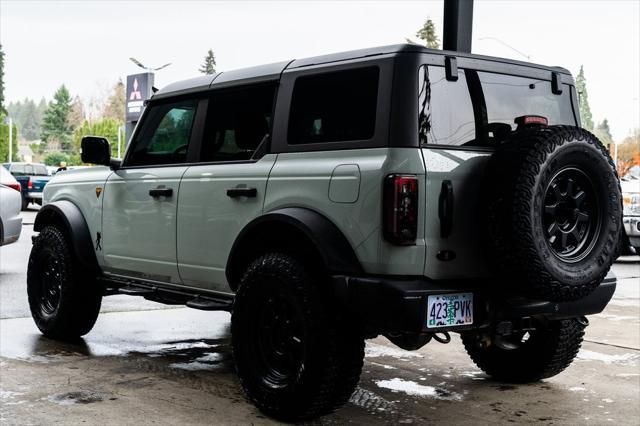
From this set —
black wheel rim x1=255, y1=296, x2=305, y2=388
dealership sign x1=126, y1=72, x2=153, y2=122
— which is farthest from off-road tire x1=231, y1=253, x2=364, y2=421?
dealership sign x1=126, y1=72, x2=153, y2=122

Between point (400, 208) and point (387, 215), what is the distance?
0.07 metres

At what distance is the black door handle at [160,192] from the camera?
575 centimetres

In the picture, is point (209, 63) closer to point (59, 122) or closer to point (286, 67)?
point (59, 122)

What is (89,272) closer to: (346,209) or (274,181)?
(274,181)

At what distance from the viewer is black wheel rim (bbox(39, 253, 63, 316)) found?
22.8 ft

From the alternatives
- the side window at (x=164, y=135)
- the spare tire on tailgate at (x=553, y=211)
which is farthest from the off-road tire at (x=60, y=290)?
the spare tire on tailgate at (x=553, y=211)

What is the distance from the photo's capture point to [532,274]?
4.14 meters

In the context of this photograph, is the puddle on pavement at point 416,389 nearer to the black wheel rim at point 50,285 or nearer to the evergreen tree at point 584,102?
the black wheel rim at point 50,285

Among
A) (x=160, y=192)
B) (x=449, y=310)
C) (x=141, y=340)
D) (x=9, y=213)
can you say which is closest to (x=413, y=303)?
(x=449, y=310)

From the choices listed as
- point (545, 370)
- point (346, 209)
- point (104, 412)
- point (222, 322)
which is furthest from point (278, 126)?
point (222, 322)

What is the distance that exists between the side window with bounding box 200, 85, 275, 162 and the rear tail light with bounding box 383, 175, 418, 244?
4.01ft

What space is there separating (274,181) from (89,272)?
2525mm

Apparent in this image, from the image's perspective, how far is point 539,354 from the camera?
5.56 m

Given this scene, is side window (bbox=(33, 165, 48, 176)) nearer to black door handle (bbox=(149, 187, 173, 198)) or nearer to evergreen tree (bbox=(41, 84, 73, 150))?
black door handle (bbox=(149, 187, 173, 198))
